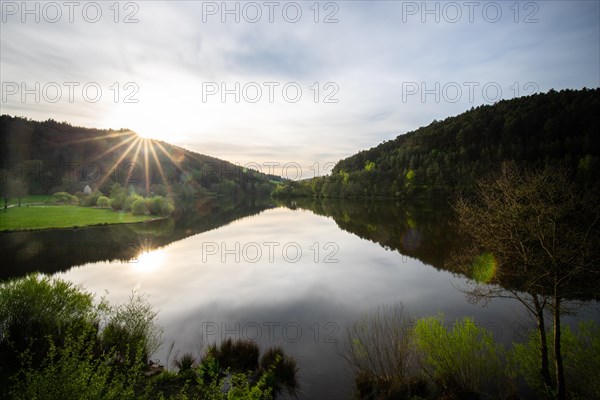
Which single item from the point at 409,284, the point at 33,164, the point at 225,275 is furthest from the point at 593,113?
the point at 33,164

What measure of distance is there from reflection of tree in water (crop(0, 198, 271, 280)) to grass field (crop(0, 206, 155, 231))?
148 inches

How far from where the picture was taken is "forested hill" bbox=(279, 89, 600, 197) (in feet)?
387

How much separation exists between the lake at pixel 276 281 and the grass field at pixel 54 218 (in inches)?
226

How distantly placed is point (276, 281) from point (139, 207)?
202 feet

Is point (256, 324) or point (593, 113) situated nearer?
point (256, 324)

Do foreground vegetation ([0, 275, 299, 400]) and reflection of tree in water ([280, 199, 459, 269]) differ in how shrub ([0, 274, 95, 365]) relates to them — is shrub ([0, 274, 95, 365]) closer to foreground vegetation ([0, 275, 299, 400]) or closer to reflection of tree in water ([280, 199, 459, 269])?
foreground vegetation ([0, 275, 299, 400])

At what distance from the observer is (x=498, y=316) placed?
2034 cm

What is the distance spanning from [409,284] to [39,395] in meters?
26.8

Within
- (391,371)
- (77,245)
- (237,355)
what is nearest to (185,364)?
(237,355)

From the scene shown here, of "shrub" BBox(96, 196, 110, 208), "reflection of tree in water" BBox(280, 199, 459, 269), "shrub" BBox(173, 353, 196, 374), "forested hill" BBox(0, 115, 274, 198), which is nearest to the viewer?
"shrub" BBox(173, 353, 196, 374)

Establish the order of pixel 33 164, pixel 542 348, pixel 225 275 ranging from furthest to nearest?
pixel 33 164
pixel 225 275
pixel 542 348

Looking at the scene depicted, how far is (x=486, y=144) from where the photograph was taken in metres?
147

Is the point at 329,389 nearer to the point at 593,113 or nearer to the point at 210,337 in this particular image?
the point at 210,337

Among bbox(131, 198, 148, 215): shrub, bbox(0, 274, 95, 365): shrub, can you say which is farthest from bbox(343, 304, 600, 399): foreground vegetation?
bbox(131, 198, 148, 215): shrub
